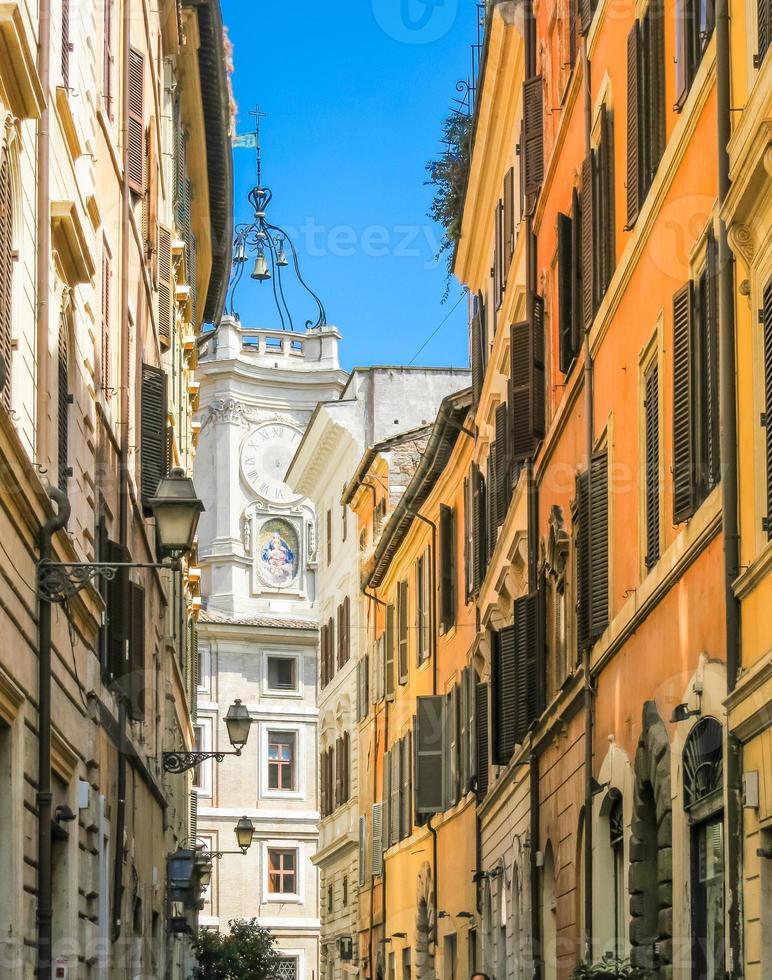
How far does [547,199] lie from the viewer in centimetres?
2298

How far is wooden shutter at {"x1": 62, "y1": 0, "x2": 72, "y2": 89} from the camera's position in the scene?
51.3ft

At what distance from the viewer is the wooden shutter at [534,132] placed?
78.3 ft

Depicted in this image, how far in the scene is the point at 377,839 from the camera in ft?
138

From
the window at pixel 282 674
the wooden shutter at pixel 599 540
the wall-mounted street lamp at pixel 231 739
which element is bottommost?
the wall-mounted street lamp at pixel 231 739

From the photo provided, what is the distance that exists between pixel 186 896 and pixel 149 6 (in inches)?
493

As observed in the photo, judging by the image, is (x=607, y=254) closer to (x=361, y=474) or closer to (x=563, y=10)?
(x=563, y=10)

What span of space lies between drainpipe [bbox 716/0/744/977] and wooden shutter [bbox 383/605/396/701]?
94.8ft

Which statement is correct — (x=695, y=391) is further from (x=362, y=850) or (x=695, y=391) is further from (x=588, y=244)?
(x=362, y=850)

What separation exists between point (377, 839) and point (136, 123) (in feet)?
71.8

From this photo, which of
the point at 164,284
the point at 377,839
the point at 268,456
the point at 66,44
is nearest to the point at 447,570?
the point at 164,284

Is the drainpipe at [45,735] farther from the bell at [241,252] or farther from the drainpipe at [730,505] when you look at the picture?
the bell at [241,252]

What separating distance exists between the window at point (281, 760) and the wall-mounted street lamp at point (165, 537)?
5441 centimetres

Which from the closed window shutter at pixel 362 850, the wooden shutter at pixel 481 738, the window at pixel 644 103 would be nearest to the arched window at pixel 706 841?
the window at pixel 644 103

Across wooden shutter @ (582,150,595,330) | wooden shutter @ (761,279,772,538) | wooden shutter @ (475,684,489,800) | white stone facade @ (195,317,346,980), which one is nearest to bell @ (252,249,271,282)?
white stone facade @ (195,317,346,980)
